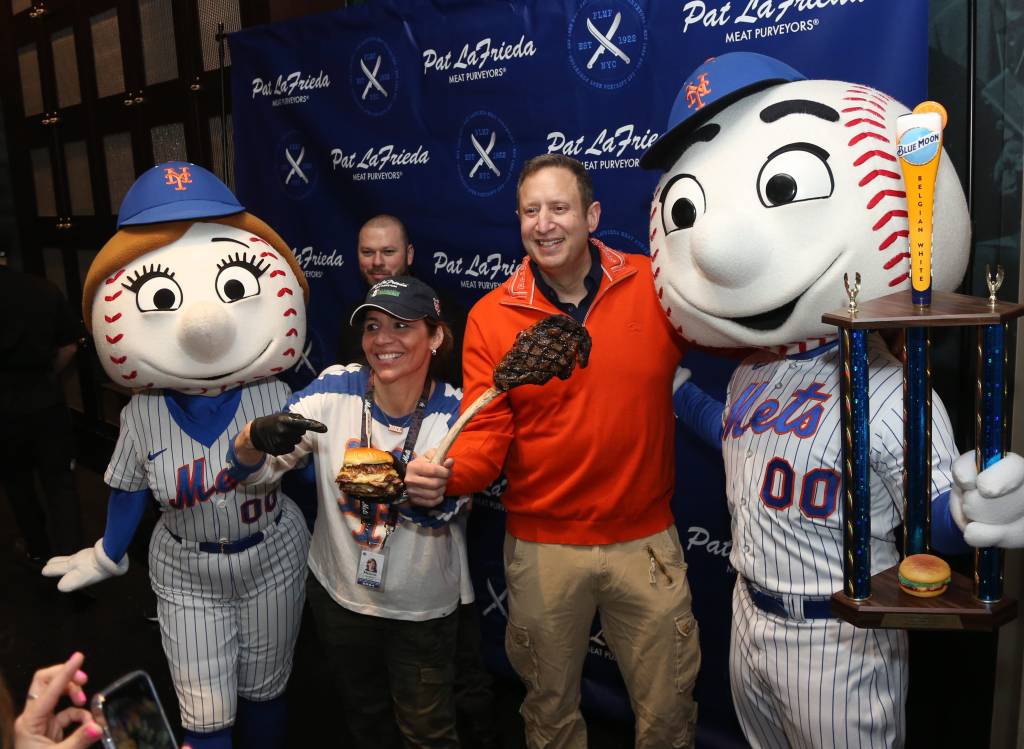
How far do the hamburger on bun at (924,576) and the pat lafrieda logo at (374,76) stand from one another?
242 centimetres

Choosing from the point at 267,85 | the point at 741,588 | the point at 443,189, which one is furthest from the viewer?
the point at 267,85

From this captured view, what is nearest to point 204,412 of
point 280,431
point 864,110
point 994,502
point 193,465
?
point 193,465

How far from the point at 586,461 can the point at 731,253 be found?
72cm

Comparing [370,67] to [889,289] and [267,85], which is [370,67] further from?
[889,289]

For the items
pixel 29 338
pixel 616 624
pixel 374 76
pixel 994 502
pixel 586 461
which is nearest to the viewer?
pixel 994 502

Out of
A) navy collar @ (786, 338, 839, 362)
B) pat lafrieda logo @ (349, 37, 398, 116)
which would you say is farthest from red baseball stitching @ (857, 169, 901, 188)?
pat lafrieda logo @ (349, 37, 398, 116)

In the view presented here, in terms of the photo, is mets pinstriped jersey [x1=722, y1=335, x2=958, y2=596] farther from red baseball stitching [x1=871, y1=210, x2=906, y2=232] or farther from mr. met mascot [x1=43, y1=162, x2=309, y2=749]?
mr. met mascot [x1=43, y1=162, x2=309, y2=749]

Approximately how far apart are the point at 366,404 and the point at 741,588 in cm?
101

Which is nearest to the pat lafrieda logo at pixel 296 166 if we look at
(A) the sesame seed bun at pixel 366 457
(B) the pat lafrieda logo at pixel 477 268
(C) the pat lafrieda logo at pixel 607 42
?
(B) the pat lafrieda logo at pixel 477 268

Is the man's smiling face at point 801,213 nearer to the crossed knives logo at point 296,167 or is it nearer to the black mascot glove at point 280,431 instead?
the black mascot glove at point 280,431

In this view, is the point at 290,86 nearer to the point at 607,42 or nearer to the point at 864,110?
the point at 607,42

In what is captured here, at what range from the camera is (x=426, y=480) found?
6.64 ft

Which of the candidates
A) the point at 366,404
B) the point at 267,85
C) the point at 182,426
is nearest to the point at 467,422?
the point at 366,404

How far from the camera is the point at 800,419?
1.77 m
